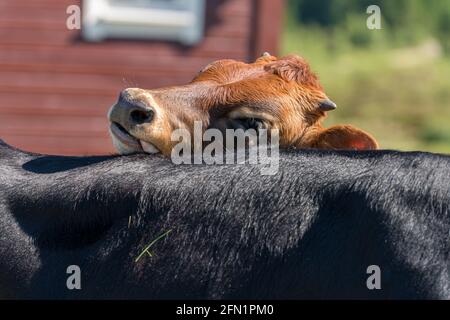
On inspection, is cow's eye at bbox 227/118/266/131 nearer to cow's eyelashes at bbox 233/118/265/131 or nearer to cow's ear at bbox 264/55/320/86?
cow's eyelashes at bbox 233/118/265/131

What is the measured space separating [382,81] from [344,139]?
64.5 feet

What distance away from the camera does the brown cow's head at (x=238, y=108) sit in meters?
4.36

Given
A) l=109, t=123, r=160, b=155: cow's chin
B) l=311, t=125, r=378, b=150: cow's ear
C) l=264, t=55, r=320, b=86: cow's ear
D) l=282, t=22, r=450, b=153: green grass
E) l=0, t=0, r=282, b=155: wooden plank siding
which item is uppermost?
l=264, t=55, r=320, b=86: cow's ear

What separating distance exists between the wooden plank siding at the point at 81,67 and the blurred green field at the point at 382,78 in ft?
28.4

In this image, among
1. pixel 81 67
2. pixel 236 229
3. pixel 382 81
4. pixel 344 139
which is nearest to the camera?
pixel 236 229

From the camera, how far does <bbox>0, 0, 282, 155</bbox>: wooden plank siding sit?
12016 millimetres

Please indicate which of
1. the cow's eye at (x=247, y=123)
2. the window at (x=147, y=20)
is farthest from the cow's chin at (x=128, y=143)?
the window at (x=147, y=20)

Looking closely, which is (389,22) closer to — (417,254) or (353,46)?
(353,46)

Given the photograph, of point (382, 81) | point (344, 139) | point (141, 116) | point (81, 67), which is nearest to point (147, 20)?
point (81, 67)

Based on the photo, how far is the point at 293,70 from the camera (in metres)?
5.15

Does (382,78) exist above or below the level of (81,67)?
below

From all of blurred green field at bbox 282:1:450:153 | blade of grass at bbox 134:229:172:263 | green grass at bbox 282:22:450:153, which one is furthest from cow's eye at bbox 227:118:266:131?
green grass at bbox 282:22:450:153

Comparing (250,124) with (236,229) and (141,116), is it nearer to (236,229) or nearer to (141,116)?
(141,116)

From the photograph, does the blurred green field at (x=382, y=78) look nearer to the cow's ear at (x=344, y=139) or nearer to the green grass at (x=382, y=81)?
the green grass at (x=382, y=81)
